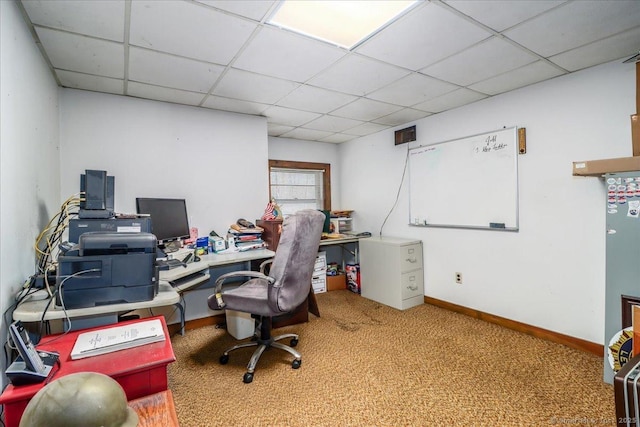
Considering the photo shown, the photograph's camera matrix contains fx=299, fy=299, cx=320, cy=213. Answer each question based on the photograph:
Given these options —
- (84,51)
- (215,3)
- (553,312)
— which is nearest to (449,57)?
(215,3)

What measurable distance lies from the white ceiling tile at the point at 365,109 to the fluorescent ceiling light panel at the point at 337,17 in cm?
109

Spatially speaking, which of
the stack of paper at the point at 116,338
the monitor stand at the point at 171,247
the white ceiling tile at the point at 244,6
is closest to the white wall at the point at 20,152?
the stack of paper at the point at 116,338

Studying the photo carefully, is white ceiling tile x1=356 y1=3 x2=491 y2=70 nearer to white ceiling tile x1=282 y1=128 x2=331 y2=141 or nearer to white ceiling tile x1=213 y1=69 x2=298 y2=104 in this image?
white ceiling tile x1=213 y1=69 x2=298 y2=104

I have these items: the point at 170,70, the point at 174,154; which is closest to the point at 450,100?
the point at 170,70

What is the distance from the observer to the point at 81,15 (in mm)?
1559

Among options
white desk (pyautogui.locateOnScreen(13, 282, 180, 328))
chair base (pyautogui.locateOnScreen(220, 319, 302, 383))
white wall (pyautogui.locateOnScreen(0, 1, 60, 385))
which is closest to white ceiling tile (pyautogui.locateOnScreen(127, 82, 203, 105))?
white wall (pyautogui.locateOnScreen(0, 1, 60, 385))

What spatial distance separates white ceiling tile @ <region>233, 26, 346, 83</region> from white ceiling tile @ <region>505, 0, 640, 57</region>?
3.64ft

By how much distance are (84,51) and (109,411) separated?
7.26 feet

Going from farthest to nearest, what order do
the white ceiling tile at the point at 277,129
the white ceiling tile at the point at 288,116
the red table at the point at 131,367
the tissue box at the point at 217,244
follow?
the white ceiling tile at the point at 277,129 < the white ceiling tile at the point at 288,116 < the tissue box at the point at 217,244 < the red table at the point at 131,367

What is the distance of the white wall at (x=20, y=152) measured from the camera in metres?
1.31

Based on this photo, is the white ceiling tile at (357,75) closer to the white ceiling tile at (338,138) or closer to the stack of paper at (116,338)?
the white ceiling tile at (338,138)

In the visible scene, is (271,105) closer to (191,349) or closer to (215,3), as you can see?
(215,3)

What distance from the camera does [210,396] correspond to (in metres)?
1.85

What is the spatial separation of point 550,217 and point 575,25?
4.65 feet
